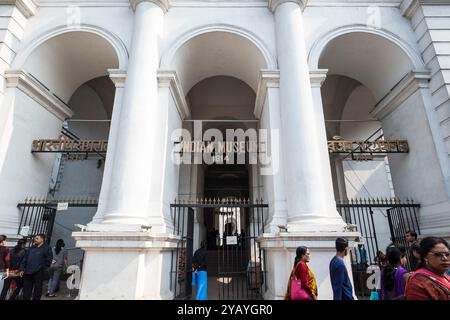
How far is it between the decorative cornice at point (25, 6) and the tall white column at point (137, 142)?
14.4ft

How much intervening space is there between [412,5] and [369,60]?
2268 millimetres

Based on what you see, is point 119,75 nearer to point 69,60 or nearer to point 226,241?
point 69,60

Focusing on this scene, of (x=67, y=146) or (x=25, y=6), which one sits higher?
(x=25, y=6)

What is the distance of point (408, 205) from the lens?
29.6ft

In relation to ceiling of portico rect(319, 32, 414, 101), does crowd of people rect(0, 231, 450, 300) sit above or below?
below

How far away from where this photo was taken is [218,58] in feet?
36.9

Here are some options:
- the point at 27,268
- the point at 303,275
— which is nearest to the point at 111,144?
the point at 27,268

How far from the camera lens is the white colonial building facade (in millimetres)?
7059

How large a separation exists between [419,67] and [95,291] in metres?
12.6

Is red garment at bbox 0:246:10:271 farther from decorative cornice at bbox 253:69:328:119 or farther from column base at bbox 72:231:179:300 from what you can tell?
decorative cornice at bbox 253:69:328:119

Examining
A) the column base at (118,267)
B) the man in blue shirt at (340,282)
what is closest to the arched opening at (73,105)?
the column base at (118,267)

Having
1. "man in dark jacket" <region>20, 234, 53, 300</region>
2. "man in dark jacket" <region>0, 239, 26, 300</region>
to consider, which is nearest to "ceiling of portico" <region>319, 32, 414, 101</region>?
"man in dark jacket" <region>20, 234, 53, 300</region>

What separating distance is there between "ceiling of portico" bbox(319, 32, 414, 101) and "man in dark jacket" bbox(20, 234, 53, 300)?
1143cm

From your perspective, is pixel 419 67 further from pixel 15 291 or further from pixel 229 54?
pixel 15 291
